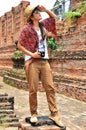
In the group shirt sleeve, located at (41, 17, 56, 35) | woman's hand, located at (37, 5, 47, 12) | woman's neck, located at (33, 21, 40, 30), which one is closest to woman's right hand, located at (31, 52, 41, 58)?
woman's neck, located at (33, 21, 40, 30)

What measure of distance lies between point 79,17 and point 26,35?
29.4ft

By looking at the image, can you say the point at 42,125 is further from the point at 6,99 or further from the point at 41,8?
the point at 6,99

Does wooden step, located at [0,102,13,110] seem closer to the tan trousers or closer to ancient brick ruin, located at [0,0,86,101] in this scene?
the tan trousers

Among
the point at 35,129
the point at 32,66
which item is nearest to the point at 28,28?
the point at 32,66

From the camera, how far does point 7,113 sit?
8.17m

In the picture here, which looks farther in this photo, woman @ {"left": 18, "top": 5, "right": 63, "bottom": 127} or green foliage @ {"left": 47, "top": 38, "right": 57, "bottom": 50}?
green foliage @ {"left": 47, "top": 38, "right": 57, "bottom": 50}

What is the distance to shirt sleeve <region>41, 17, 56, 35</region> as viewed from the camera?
5.81m

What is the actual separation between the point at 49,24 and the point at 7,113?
3.05m

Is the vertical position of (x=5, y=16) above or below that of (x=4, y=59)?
above

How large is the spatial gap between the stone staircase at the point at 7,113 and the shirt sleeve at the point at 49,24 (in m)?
2.64

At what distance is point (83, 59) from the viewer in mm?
12680

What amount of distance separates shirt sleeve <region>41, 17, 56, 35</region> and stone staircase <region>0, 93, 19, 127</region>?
104 inches

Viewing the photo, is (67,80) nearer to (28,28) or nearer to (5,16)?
(28,28)

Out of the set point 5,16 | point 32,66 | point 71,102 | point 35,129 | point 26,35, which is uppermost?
point 5,16
